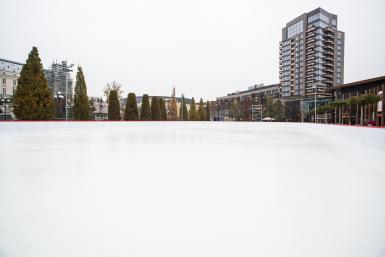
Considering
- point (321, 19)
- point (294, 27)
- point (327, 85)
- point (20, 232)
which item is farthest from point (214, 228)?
point (294, 27)

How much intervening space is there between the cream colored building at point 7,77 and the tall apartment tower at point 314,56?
95177 millimetres

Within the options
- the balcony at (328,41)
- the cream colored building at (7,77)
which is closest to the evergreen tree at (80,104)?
the cream colored building at (7,77)

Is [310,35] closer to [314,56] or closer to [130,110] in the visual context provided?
[314,56]

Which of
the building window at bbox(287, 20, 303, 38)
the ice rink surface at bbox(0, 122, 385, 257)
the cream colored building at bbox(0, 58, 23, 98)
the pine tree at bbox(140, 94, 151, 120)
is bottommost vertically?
the ice rink surface at bbox(0, 122, 385, 257)

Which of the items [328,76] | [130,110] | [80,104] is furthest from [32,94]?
[328,76]

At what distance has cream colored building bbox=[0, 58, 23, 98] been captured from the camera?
68312mm

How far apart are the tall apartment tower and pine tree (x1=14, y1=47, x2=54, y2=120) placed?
8302 centimetres

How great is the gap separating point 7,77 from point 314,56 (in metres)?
104

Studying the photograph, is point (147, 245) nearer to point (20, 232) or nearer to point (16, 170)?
point (20, 232)

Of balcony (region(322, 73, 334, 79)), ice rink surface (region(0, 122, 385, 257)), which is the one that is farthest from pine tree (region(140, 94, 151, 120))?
balcony (region(322, 73, 334, 79))

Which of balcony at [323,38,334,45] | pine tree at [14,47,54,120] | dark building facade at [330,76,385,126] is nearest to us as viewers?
pine tree at [14,47,54,120]

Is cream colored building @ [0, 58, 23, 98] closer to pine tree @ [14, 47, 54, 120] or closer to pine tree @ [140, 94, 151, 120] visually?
pine tree @ [140, 94, 151, 120]

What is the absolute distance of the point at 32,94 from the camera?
976 inches

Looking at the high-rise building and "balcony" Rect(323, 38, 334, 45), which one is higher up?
"balcony" Rect(323, 38, 334, 45)
